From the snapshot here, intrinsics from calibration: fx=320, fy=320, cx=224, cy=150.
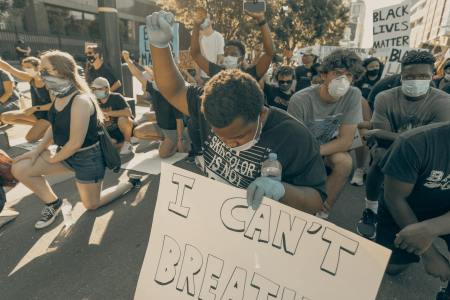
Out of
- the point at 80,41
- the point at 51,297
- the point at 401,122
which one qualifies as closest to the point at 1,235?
the point at 51,297

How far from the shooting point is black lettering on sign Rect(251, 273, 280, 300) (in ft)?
4.63

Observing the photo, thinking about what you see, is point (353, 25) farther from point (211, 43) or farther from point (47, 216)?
point (47, 216)

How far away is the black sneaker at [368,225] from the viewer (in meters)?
3.21

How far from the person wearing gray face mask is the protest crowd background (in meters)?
0.01

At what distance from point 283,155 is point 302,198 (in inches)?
9.6

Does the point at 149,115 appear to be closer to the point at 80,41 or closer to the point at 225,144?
the point at 225,144

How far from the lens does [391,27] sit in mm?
6164

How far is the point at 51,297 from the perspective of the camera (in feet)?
7.74

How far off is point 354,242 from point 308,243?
185mm

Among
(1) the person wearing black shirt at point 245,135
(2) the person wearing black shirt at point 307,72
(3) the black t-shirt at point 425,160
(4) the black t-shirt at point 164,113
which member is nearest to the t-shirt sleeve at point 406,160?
(3) the black t-shirt at point 425,160

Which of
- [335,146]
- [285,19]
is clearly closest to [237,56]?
[335,146]

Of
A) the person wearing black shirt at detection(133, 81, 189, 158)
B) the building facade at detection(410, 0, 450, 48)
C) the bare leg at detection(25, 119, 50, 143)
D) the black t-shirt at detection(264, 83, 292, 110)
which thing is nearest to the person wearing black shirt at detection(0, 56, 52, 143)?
the bare leg at detection(25, 119, 50, 143)

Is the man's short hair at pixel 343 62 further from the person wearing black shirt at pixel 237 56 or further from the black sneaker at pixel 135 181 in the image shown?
the black sneaker at pixel 135 181

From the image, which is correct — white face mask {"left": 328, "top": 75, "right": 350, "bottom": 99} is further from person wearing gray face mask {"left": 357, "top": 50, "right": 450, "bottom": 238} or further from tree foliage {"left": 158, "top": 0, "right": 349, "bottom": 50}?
tree foliage {"left": 158, "top": 0, "right": 349, "bottom": 50}
